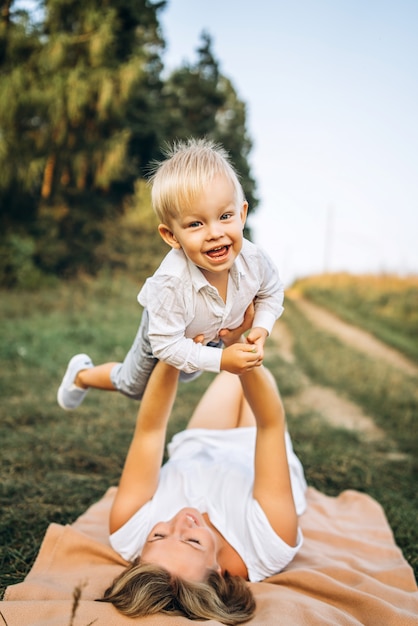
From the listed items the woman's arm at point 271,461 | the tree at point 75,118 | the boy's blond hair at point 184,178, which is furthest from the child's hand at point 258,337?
the tree at point 75,118

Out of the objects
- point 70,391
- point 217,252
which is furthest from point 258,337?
point 70,391

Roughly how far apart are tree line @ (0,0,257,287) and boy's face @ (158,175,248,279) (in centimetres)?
944

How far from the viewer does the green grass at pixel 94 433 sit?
3.42m

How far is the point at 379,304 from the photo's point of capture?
1675 cm

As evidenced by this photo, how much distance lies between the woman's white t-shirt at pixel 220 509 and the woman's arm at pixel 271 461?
0.16 ft

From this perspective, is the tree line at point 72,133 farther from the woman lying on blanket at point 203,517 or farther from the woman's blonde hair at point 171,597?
the woman's blonde hair at point 171,597

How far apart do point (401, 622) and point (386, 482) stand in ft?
7.60

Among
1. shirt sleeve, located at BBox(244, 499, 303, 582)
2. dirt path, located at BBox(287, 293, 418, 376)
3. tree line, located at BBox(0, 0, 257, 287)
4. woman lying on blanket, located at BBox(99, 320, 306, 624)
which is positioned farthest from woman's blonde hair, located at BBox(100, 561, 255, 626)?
tree line, located at BBox(0, 0, 257, 287)

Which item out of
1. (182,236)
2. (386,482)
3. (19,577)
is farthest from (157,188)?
(386,482)

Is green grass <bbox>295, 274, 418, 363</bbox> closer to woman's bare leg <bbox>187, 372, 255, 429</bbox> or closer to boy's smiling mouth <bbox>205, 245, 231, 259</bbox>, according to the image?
woman's bare leg <bbox>187, 372, 255, 429</bbox>

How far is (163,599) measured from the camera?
2145mm

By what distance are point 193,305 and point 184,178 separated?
0.53m

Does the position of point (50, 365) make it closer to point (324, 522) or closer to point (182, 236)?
point (324, 522)

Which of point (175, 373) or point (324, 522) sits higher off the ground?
point (175, 373)
